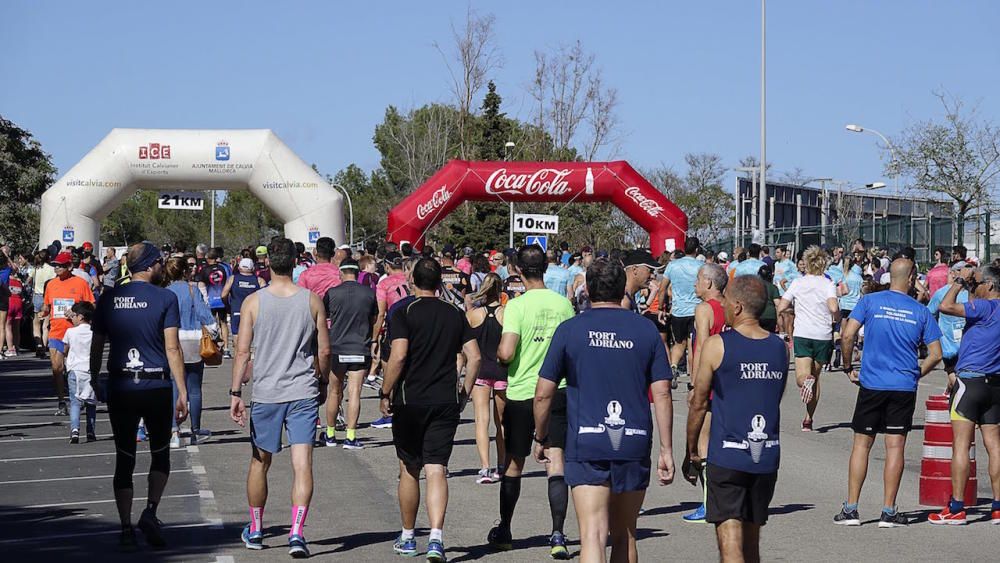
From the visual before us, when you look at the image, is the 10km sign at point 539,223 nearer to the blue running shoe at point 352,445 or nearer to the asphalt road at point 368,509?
the asphalt road at point 368,509

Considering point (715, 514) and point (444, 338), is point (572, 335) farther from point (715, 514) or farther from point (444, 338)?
point (444, 338)

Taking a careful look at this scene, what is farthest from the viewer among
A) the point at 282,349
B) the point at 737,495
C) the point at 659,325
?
the point at 659,325

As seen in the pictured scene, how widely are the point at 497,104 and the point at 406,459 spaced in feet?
182

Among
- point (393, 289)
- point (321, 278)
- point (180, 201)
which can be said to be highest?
point (180, 201)

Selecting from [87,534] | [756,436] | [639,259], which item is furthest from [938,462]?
[87,534]

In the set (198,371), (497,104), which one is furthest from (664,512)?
(497,104)

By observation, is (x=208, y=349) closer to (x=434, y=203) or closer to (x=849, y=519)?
(x=849, y=519)

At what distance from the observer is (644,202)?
30172 millimetres

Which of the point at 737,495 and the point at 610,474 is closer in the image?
the point at 737,495

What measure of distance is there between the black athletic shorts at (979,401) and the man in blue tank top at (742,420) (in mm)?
3679

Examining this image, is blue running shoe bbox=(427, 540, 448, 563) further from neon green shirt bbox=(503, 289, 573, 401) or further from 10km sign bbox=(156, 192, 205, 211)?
10km sign bbox=(156, 192, 205, 211)

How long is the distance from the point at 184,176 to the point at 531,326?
23.6m

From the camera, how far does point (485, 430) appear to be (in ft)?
36.1

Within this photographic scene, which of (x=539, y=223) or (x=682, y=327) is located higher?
(x=539, y=223)
